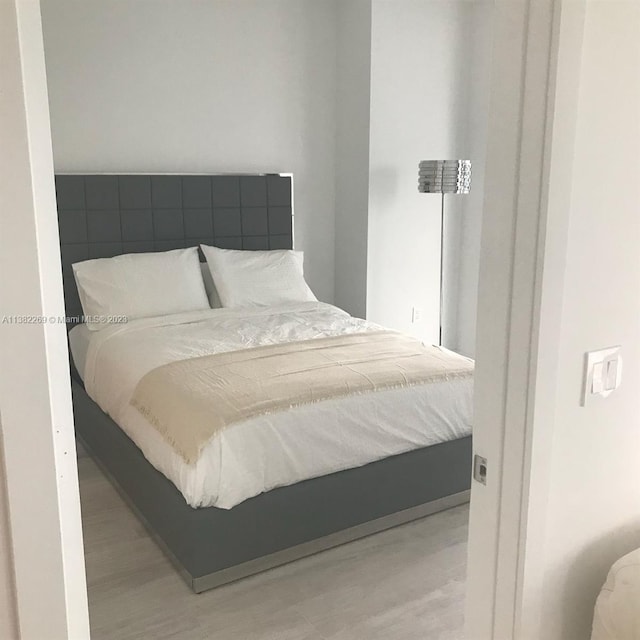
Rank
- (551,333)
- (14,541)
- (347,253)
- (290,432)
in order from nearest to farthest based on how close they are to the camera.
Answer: (14,541), (551,333), (290,432), (347,253)

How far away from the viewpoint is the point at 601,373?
54.4 inches

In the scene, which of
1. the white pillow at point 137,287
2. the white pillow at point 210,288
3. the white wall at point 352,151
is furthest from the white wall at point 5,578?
the white wall at point 352,151

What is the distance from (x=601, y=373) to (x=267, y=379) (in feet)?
5.23

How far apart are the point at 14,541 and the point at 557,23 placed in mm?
1198

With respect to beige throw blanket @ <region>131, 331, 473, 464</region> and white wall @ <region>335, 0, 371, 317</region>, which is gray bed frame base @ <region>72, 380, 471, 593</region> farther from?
white wall @ <region>335, 0, 371, 317</region>

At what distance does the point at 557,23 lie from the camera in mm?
1126

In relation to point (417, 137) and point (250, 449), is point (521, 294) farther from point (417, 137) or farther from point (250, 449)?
point (417, 137)

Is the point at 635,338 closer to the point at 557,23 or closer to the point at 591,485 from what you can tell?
the point at 591,485

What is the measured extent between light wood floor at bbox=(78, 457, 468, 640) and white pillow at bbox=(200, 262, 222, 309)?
1.58 meters

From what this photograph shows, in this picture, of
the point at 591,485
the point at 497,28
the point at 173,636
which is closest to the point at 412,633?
the point at 173,636

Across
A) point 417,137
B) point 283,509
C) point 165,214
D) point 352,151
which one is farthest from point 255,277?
point 283,509

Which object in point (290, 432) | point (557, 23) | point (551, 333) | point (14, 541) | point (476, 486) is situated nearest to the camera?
point (14, 541)

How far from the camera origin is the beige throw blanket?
2459 mm

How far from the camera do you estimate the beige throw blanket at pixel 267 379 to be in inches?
96.8
